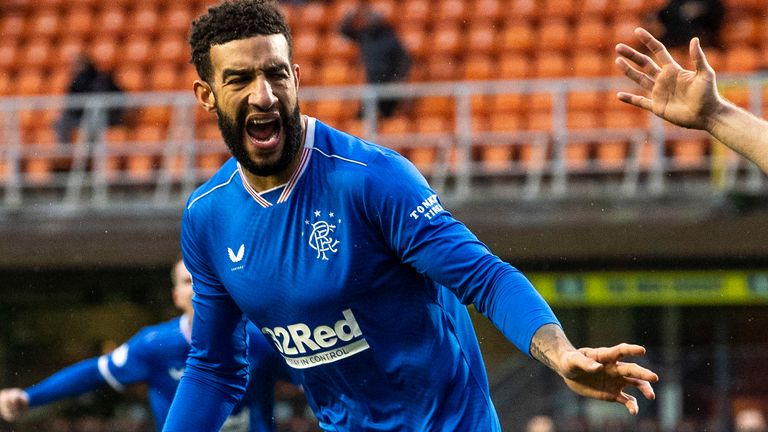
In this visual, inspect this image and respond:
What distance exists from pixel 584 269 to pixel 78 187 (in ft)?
16.4

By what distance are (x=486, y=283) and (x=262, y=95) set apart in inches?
32.8

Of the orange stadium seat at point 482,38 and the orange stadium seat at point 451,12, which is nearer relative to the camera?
the orange stadium seat at point 482,38

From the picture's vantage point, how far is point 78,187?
42.3 feet

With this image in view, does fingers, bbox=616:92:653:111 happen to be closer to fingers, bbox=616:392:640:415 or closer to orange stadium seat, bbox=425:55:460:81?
fingers, bbox=616:392:640:415

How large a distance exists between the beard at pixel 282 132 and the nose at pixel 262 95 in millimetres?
45

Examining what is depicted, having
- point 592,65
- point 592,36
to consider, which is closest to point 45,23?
point 592,36

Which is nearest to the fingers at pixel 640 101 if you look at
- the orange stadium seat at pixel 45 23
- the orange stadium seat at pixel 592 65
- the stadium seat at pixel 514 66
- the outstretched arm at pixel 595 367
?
the outstretched arm at pixel 595 367

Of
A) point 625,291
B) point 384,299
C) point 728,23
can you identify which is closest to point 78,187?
point 625,291

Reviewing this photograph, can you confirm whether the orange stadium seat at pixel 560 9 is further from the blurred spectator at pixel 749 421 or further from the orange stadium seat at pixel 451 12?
the blurred spectator at pixel 749 421

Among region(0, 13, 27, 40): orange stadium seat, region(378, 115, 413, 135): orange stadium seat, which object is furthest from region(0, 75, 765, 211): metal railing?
region(0, 13, 27, 40): orange stadium seat

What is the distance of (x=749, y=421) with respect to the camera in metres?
11.5

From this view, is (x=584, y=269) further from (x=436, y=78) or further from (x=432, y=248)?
(x=432, y=248)

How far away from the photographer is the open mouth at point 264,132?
12.4 ft

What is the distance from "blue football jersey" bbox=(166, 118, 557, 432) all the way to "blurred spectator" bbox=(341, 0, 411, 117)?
31.3 ft
